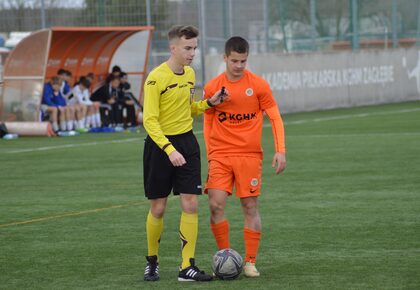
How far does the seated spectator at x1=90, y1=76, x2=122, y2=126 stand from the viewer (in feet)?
90.9

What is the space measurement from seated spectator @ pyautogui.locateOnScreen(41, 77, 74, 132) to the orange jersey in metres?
17.9

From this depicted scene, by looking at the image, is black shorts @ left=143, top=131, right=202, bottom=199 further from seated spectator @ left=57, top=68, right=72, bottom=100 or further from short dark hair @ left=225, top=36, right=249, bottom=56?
seated spectator @ left=57, top=68, right=72, bottom=100

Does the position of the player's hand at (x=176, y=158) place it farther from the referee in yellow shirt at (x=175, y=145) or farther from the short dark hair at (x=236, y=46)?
the short dark hair at (x=236, y=46)

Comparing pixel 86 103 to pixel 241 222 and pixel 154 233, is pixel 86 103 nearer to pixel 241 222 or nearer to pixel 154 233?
pixel 241 222

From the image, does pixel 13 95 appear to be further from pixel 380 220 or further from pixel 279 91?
pixel 380 220

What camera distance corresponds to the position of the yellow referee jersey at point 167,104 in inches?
321

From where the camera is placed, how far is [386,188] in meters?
13.6

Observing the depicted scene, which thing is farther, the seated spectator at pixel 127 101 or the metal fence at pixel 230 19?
the metal fence at pixel 230 19

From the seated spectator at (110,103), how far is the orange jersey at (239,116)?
62.8 feet

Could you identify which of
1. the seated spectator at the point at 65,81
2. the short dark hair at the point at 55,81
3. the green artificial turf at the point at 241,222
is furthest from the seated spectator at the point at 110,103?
the green artificial turf at the point at 241,222

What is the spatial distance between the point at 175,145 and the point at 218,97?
49 centimetres

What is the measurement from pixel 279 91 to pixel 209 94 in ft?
76.7

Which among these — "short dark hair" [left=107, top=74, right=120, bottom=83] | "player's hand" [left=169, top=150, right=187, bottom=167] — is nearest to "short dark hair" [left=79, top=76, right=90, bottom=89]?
"short dark hair" [left=107, top=74, right=120, bottom=83]

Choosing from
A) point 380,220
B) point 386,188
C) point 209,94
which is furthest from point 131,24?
point 209,94
